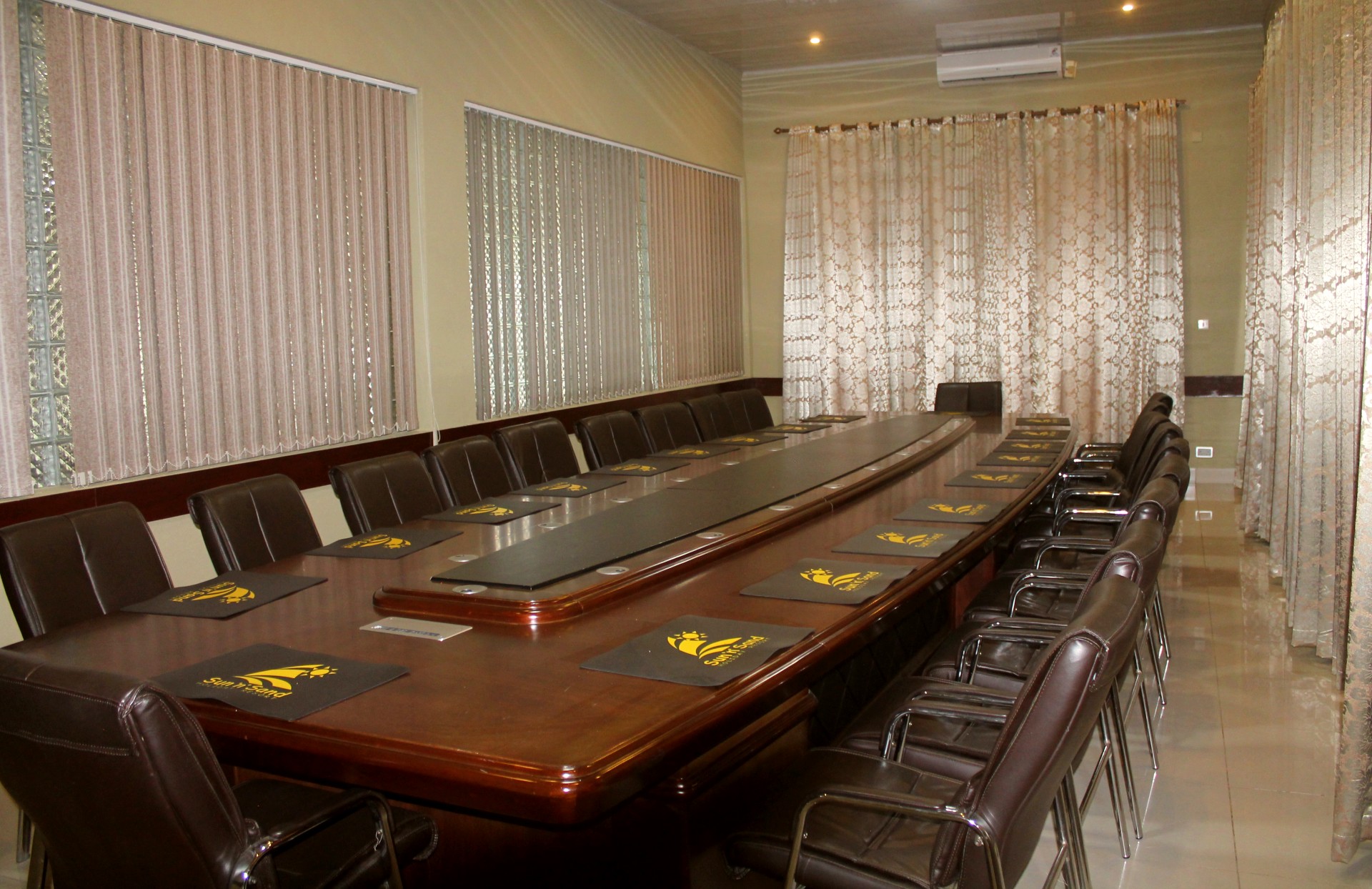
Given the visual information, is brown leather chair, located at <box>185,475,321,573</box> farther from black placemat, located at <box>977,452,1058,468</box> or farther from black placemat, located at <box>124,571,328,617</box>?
black placemat, located at <box>977,452,1058,468</box>

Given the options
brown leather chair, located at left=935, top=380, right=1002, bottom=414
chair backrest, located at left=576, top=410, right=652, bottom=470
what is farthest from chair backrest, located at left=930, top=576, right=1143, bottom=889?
brown leather chair, located at left=935, top=380, right=1002, bottom=414

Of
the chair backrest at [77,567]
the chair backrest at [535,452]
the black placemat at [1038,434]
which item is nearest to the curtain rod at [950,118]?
the black placemat at [1038,434]

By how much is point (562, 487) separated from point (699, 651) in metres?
2.11

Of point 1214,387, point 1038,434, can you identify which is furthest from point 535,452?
point 1214,387

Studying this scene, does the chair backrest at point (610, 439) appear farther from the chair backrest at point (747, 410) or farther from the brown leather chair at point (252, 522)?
the brown leather chair at point (252, 522)

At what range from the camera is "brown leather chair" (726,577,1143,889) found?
1619mm

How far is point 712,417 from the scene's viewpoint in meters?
6.32

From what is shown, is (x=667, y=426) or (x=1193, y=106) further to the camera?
(x=1193, y=106)

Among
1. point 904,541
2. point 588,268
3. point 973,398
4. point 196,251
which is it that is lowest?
point 904,541

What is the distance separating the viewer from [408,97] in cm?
529

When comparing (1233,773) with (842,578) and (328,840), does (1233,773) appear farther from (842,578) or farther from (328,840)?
(328,840)

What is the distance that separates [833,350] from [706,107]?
2.18m

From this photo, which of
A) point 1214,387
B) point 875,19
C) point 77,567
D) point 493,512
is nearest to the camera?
point 77,567

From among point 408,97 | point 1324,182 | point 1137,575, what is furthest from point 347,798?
point 408,97
